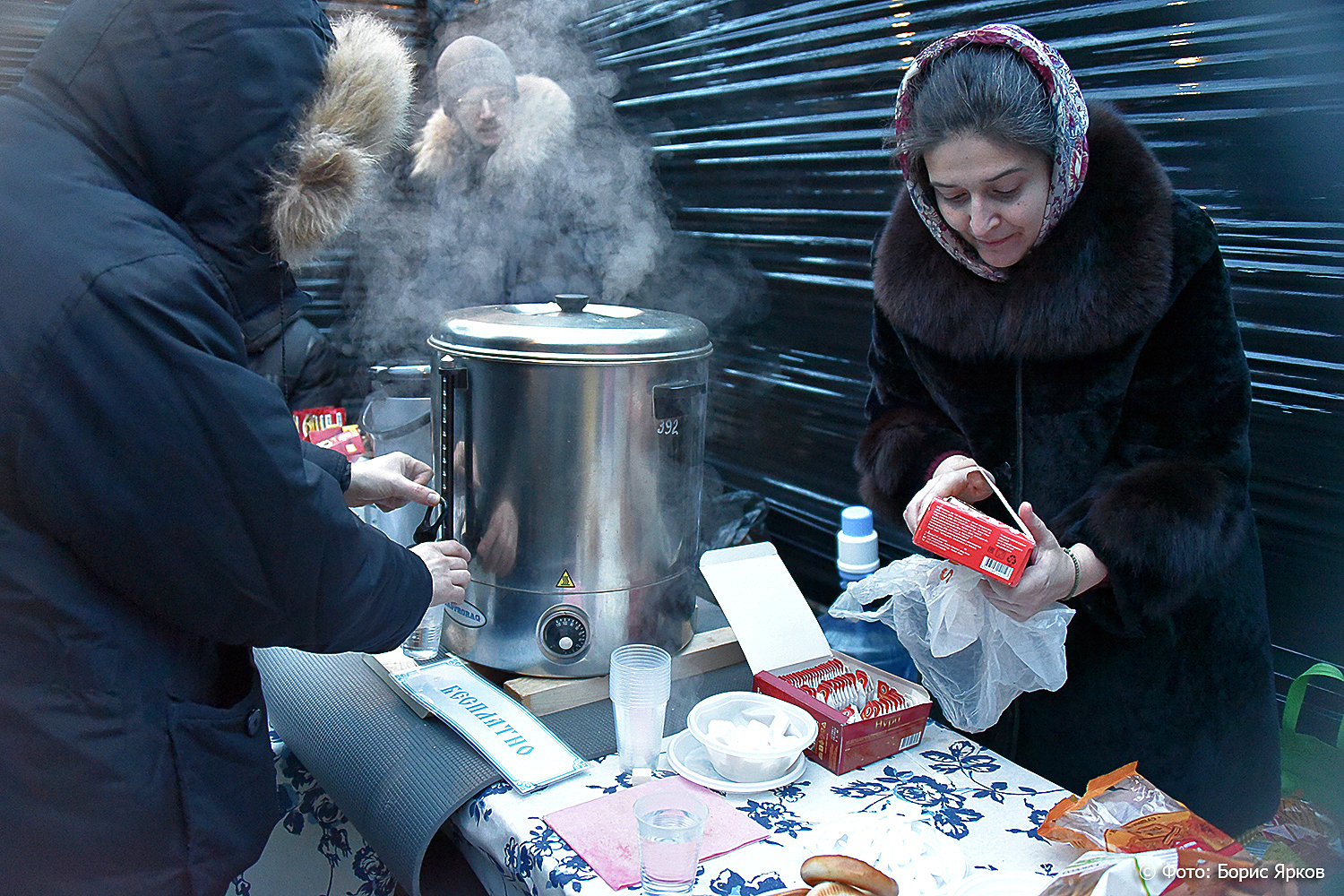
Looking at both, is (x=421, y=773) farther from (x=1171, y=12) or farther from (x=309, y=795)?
(x=1171, y=12)

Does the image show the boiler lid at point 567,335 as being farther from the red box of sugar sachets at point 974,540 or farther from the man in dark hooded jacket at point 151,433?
the red box of sugar sachets at point 974,540

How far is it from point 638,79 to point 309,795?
3.55 m

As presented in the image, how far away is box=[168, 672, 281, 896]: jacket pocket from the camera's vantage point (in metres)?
1.20

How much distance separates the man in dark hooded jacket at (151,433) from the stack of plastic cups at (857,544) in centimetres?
116

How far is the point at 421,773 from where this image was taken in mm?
1447

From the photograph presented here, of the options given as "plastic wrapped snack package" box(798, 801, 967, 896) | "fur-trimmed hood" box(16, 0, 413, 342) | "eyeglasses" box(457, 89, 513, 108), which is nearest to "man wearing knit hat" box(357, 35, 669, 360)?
"eyeglasses" box(457, 89, 513, 108)

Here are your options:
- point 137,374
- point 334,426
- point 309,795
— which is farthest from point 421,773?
point 334,426

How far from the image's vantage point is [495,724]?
1530mm

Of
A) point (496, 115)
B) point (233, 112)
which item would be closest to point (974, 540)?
point (233, 112)

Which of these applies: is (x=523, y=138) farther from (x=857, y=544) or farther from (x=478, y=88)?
(x=857, y=544)

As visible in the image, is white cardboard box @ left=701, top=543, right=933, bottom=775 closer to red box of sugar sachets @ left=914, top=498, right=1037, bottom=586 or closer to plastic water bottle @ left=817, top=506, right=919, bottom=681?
plastic water bottle @ left=817, top=506, right=919, bottom=681

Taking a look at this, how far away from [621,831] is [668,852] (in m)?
0.17

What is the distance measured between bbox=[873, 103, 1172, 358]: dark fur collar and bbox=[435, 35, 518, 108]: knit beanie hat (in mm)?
2437

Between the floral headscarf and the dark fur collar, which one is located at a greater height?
the floral headscarf
